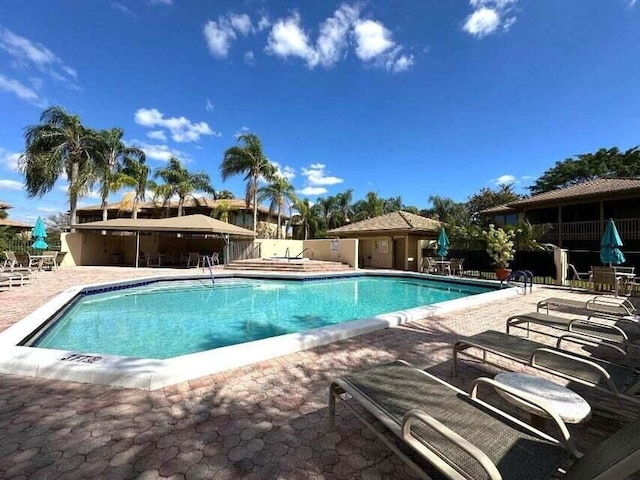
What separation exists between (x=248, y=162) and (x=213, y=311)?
1946 cm

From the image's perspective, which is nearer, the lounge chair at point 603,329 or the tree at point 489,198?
the lounge chair at point 603,329

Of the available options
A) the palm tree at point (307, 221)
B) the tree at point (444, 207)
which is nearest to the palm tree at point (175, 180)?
the palm tree at point (307, 221)

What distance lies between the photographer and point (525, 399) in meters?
2.05

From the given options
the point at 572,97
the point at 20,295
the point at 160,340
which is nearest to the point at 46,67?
the point at 20,295

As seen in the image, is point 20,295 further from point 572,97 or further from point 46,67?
point 572,97

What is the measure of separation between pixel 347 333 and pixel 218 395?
2463 mm

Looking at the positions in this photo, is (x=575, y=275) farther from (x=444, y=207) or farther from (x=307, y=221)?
(x=444, y=207)

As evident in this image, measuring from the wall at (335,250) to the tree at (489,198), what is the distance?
2099 cm

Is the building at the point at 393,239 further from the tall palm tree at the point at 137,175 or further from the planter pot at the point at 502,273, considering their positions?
the tall palm tree at the point at 137,175

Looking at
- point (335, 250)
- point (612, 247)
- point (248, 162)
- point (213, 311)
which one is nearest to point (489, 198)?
point (335, 250)

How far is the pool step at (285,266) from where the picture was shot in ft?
57.6

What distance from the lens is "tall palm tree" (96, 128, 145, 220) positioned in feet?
71.6

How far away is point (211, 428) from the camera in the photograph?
102 inches

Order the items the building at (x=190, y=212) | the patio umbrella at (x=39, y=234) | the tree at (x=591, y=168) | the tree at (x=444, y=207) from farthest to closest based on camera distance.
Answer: the tree at (x=444, y=207), the building at (x=190, y=212), the tree at (x=591, y=168), the patio umbrella at (x=39, y=234)
